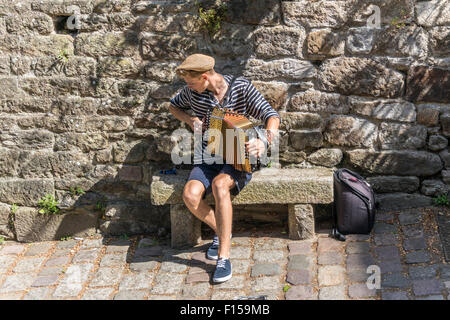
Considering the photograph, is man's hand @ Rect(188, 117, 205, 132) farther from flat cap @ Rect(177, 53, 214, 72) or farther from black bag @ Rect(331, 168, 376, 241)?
black bag @ Rect(331, 168, 376, 241)

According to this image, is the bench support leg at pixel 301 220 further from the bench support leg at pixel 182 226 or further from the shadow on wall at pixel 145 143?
the shadow on wall at pixel 145 143

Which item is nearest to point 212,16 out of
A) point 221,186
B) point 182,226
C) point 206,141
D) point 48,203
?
point 206,141

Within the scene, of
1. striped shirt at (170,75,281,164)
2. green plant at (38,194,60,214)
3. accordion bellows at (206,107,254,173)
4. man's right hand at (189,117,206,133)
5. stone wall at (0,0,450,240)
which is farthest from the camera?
green plant at (38,194,60,214)

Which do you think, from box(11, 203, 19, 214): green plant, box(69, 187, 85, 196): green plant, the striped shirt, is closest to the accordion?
the striped shirt

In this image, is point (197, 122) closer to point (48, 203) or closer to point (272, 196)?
point (272, 196)

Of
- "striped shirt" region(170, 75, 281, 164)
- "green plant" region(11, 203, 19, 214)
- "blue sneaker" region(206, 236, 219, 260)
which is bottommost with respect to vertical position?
"blue sneaker" region(206, 236, 219, 260)

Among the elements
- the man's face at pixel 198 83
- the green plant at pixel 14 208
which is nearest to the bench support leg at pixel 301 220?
the man's face at pixel 198 83

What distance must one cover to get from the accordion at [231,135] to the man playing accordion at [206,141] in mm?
68

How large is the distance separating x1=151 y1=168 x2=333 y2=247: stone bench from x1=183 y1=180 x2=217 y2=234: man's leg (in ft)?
0.36

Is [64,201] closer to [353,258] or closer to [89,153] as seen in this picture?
[89,153]

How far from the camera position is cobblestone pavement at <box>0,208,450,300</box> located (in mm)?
4051

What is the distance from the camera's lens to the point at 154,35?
495cm

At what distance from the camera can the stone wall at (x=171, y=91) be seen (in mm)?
4777

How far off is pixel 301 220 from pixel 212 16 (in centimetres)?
178
